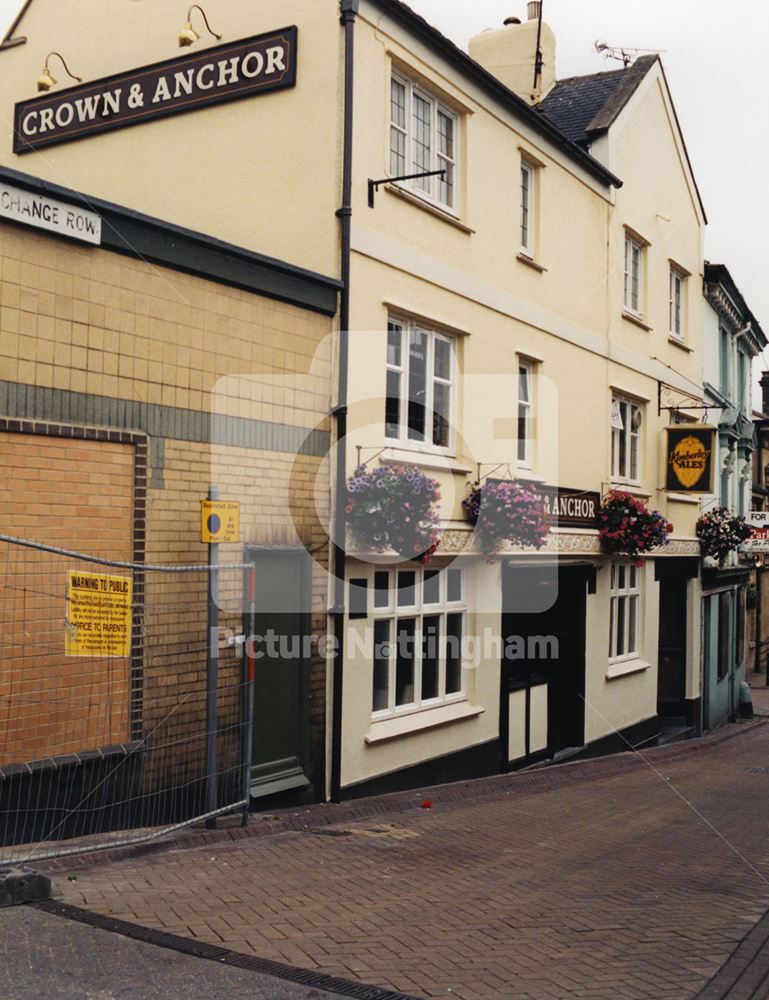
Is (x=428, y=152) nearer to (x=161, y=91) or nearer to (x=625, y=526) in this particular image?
(x=161, y=91)

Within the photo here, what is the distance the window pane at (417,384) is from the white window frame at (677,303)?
33.8 ft

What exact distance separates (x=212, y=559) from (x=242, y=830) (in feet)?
7.58

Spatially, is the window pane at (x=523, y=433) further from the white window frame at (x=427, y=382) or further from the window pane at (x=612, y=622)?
the window pane at (x=612, y=622)

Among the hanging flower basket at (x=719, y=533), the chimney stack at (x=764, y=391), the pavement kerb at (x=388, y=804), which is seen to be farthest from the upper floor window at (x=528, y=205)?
the chimney stack at (x=764, y=391)

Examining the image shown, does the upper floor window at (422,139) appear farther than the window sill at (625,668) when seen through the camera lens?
No

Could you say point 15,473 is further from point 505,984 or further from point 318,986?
point 505,984

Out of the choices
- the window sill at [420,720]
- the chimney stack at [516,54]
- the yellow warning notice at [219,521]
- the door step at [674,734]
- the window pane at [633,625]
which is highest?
the chimney stack at [516,54]

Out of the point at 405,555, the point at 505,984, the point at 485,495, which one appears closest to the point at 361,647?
the point at 405,555

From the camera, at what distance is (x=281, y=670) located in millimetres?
10727

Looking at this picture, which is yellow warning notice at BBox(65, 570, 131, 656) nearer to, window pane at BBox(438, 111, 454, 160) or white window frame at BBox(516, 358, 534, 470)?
window pane at BBox(438, 111, 454, 160)

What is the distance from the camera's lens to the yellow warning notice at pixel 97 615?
7371 mm

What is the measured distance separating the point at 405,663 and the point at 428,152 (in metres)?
6.00

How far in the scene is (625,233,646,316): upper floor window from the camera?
1919cm

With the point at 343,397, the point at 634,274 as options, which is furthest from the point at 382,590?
the point at 634,274
